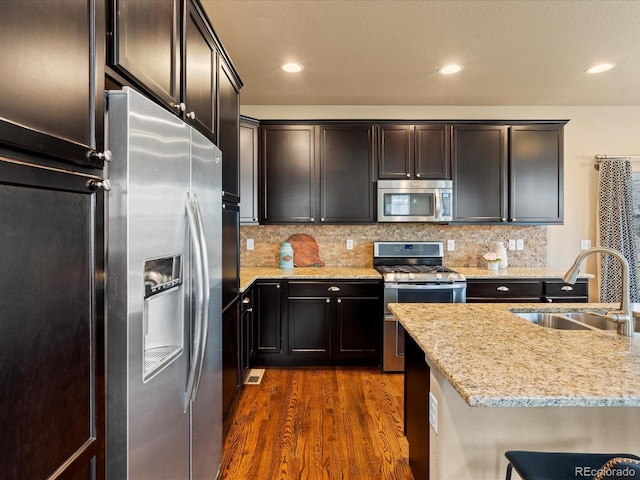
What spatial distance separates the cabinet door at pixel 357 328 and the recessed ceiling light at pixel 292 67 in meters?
2.05

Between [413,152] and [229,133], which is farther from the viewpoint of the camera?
[413,152]

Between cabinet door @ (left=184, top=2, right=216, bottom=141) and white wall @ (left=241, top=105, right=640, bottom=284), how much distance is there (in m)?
2.12

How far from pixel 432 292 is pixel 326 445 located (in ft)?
5.45

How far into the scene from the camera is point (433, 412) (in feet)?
4.80

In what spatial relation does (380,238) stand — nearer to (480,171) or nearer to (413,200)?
(413,200)

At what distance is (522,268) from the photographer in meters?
3.84

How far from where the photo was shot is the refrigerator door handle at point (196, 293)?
1.29 metres

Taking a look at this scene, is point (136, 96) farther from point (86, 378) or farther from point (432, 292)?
point (432, 292)

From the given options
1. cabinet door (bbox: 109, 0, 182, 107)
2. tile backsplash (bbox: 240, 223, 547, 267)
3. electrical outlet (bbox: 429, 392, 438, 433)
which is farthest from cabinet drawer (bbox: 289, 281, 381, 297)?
cabinet door (bbox: 109, 0, 182, 107)

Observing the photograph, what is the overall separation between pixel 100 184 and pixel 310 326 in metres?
2.74

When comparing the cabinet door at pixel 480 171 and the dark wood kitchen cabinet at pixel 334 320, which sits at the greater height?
the cabinet door at pixel 480 171

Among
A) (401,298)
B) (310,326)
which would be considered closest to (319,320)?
(310,326)

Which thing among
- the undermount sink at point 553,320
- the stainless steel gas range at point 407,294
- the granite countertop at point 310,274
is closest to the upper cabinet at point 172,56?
the granite countertop at point 310,274

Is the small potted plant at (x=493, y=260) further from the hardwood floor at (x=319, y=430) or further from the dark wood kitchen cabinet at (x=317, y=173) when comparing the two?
the hardwood floor at (x=319, y=430)
